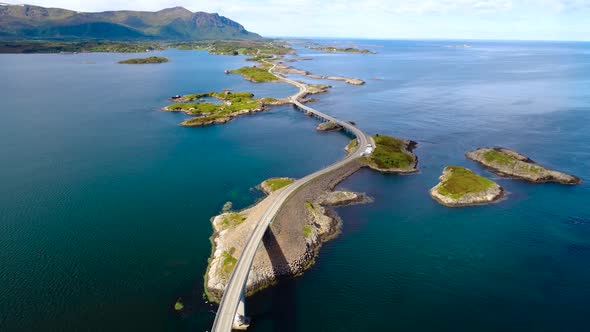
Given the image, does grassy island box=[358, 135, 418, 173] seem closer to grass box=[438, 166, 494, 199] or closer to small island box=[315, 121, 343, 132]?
grass box=[438, 166, 494, 199]

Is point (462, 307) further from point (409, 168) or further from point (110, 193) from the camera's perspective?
point (110, 193)

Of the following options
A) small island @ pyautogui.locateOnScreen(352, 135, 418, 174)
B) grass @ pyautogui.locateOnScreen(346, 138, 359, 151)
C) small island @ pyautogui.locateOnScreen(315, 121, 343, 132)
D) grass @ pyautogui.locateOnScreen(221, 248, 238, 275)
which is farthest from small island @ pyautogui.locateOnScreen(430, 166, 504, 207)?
small island @ pyautogui.locateOnScreen(315, 121, 343, 132)

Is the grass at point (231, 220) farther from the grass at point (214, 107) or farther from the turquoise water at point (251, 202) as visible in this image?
the grass at point (214, 107)

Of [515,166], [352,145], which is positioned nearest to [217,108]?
[352,145]

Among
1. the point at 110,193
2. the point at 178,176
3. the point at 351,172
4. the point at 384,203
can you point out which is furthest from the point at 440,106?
the point at 110,193

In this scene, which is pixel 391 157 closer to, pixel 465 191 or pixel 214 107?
pixel 465 191

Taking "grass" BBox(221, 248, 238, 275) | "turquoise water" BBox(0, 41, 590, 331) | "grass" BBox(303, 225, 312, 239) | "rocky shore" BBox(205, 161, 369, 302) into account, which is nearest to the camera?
"turquoise water" BBox(0, 41, 590, 331)
